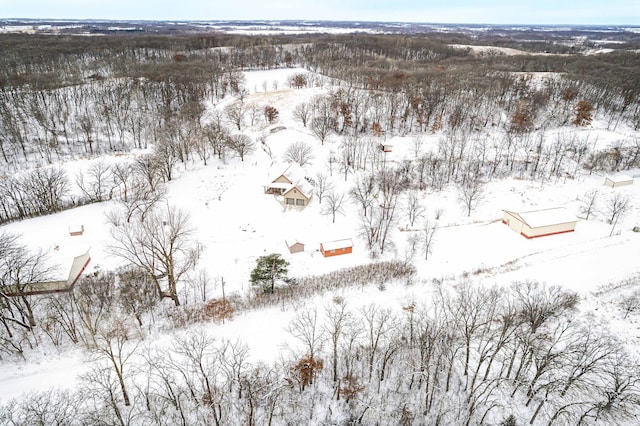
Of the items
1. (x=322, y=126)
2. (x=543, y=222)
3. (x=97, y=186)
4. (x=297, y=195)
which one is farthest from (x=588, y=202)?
(x=97, y=186)

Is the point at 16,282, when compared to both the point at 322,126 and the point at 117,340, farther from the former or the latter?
the point at 322,126

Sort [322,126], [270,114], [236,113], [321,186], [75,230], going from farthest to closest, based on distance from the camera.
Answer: [270,114]
[236,113]
[322,126]
[321,186]
[75,230]

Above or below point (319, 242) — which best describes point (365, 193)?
above

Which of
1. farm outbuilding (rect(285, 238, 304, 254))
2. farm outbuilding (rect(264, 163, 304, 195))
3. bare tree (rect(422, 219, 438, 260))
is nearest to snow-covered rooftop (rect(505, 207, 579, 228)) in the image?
bare tree (rect(422, 219, 438, 260))

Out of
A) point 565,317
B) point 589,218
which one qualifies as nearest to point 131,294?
point 565,317

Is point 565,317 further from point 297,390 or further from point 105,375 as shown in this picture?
point 105,375

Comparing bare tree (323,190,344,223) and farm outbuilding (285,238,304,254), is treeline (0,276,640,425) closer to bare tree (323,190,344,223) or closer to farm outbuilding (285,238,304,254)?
farm outbuilding (285,238,304,254)

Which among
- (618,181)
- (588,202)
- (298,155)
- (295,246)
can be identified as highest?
(298,155)
